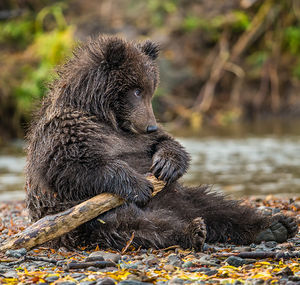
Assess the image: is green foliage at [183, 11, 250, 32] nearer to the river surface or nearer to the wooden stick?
the river surface

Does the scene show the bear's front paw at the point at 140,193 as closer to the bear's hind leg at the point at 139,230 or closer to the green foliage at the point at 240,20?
the bear's hind leg at the point at 139,230

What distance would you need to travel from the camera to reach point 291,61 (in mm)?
20266

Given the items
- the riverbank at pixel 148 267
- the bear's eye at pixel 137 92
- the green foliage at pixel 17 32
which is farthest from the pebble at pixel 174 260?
the green foliage at pixel 17 32

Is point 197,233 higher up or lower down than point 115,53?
lower down

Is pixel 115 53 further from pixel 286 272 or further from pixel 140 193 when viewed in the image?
pixel 286 272

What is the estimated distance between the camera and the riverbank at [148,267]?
3.62m

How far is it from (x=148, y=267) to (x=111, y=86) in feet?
6.07

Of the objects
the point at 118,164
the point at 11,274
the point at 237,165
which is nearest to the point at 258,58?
the point at 237,165

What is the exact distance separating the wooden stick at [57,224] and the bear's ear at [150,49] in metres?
1.78

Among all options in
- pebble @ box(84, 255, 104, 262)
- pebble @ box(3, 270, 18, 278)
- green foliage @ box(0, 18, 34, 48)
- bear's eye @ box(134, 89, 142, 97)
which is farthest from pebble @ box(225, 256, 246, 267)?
green foliage @ box(0, 18, 34, 48)

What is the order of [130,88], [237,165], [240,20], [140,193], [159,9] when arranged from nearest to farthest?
1. [140,193]
2. [130,88]
3. [237,165]
4. [240,20]
5. [159,9]

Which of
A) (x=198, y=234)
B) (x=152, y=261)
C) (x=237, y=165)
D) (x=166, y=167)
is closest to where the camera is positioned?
(x=152, y=261)

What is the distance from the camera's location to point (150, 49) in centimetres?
570

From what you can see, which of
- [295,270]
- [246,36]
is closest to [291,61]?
[246,36]
